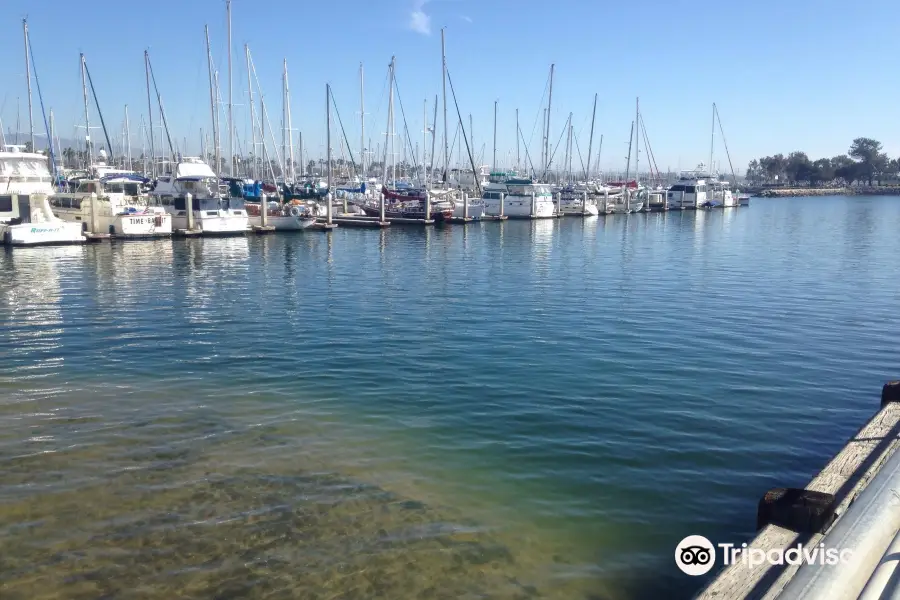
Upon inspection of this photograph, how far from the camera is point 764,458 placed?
9828mm

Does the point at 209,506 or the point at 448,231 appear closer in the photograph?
the point at 209,506

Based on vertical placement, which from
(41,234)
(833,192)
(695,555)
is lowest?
(695,555)

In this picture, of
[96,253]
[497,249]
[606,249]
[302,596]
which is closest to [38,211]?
[96,253]

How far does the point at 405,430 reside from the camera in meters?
10.8

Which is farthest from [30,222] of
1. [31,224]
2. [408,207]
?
[408,207]

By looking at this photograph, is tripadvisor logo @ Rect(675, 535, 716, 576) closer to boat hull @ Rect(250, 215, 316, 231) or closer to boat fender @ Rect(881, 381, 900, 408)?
boat fender @ Rect(881, 381, 900, 408)

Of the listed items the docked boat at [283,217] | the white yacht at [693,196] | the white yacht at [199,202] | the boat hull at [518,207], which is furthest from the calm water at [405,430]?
the white yacht at [693,196]

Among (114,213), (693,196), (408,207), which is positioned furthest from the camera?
(693,196)

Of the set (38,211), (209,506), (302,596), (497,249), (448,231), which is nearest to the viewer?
(302,596)

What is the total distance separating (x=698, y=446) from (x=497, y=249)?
32.0 meters

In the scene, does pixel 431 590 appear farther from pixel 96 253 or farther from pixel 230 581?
pixel 96 253

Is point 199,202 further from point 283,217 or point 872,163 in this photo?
point 872,163

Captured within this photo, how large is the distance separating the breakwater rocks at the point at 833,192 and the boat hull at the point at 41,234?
534 ft

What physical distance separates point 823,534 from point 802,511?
0.93ft
